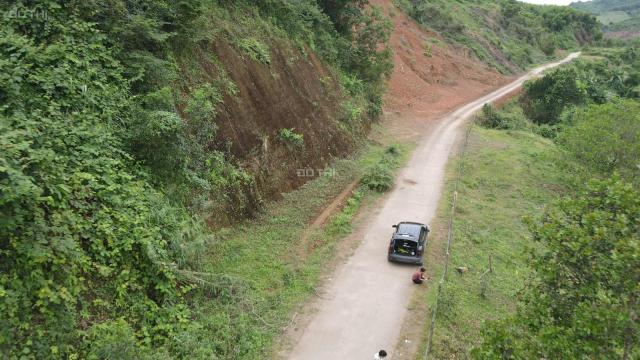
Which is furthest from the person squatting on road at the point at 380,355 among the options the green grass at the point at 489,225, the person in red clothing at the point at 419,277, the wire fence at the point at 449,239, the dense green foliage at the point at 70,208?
the dense green foliage at the point at 70,208

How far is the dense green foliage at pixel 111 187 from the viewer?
29.3 ft

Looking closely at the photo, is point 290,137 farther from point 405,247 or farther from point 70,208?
point 70,208

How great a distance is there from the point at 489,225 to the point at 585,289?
1407cm

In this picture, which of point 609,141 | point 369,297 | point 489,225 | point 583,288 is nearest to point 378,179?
point 489,225

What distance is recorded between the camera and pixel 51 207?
9.90 m

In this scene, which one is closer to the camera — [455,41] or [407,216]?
[407,216]

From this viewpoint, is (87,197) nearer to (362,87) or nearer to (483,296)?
(483,296)

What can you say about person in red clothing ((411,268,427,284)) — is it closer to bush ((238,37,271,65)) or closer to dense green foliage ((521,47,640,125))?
bush ((238,37,271,65))

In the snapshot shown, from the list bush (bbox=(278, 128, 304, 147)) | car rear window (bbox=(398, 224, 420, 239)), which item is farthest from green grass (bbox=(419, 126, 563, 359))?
bush (bbox=(278, 128, 304, 147))

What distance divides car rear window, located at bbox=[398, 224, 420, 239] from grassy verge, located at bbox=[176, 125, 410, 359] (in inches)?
98.0

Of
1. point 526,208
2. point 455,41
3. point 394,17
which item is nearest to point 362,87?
point 526,208

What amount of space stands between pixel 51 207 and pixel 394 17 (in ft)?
184

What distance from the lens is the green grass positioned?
14023 mm

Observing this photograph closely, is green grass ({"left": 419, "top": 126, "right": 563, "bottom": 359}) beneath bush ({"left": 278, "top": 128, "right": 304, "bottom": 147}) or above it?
beneath
